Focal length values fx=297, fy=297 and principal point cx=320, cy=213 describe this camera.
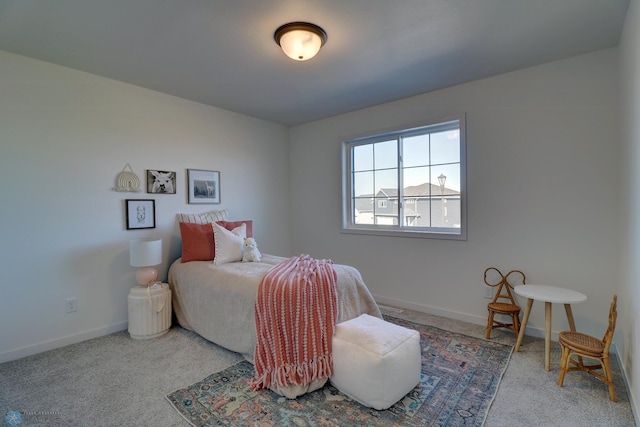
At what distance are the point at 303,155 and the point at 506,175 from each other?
2.63 meters

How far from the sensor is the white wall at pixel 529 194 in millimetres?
2375

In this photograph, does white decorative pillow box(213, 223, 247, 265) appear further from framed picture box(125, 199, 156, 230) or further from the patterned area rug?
the patterned area rug

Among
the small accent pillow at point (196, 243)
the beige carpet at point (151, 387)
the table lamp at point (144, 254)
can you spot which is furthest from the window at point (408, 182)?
the table lamp at point (144, 254)

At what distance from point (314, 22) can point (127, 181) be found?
2.28 m

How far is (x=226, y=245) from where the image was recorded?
2969mm

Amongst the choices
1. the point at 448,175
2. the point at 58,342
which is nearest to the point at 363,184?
the point at 448,175

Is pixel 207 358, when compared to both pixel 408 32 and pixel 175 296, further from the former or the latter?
pixel 408 32

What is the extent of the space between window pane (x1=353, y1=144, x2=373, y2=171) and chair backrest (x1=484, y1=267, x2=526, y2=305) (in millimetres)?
1855

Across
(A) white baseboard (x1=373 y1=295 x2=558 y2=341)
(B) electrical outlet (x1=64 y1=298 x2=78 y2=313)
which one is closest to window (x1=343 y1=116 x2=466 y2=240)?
(A) white baseboard (x1=373 y1=295 x2=558 y2=341)

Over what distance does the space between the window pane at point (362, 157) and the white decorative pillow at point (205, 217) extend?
1810mm

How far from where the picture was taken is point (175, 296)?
116 inches

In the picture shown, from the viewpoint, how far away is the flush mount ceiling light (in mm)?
1981

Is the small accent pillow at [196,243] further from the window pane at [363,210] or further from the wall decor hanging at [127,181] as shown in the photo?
the window pane at [363,210]

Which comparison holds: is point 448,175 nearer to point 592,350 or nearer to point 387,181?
point 387,181
